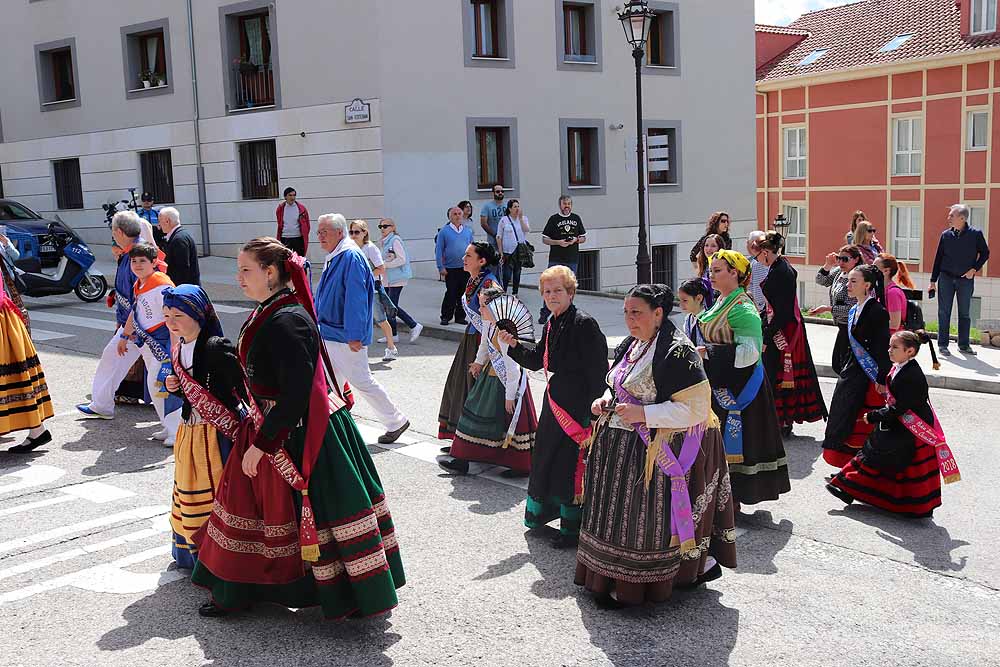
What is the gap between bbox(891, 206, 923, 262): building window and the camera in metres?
34.7

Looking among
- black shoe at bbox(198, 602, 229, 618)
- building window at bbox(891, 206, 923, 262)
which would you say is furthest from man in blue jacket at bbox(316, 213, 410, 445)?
building window at bbox(891, 206, 923, 262)

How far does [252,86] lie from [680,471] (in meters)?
20.3

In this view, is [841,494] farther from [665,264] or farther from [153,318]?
[665,264]

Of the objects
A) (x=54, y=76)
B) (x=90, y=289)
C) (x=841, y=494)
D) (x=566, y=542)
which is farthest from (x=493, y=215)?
(x=54, y=76)

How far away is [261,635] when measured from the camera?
4.79m

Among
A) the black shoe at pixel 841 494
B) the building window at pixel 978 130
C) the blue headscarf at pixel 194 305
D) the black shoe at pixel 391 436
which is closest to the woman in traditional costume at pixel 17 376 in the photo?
the black shoe at pixel 391 436

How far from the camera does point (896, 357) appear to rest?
6.68 metres

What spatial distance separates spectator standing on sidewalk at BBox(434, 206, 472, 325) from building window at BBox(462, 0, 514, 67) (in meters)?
8.15

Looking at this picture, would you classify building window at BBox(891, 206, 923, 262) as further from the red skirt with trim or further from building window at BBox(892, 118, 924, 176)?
the red skirt with trim

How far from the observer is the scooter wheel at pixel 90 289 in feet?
56.7

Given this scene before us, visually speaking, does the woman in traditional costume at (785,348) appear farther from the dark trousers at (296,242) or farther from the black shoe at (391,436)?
the dark trousers at (296,242)

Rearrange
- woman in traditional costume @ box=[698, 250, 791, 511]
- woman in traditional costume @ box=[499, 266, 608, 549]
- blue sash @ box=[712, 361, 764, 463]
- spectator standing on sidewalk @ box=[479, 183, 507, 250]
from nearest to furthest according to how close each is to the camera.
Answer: woman in traditional costume @ box=[499, 266, 608, 549]
woman in traditional costume @ box=[698, 250, 791, 511]
blue sash @ box=[712, 361, 764, 463]
spectator standing on sidewalk @ box=[479, 183, 507, 250]

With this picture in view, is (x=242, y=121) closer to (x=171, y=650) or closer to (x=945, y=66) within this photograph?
(x=171, y=650)

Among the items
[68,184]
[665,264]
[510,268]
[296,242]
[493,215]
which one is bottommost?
[665,264]
